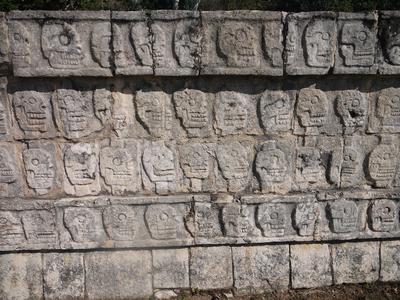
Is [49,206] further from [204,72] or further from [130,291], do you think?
[204,72]

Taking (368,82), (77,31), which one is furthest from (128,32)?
(368,82)

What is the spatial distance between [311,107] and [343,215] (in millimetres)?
943

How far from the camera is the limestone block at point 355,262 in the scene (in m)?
3.40

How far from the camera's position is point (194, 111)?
10.1ft

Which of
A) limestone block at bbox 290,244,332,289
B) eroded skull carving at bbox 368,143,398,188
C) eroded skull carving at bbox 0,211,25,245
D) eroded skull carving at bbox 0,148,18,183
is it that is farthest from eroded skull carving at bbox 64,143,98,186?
eroded skull carving at bbox 368,143,398,188

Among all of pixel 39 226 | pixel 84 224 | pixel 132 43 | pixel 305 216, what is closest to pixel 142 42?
pixel 132 43

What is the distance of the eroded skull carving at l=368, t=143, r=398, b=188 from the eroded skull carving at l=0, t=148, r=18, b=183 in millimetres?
2815

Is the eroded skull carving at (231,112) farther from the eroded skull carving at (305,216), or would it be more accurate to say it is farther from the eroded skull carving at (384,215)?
the eroded skull carving at (384,215)

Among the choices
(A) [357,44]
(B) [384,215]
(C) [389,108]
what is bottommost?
(B) [384,215]

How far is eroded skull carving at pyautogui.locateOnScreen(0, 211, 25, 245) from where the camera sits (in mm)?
3146

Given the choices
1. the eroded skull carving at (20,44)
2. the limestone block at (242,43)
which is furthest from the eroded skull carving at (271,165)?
the eroded skull carving at (20,44)

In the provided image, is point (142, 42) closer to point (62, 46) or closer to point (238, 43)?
point (62, 46)

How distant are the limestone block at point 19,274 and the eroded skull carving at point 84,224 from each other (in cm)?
37

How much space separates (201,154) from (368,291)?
185cm
